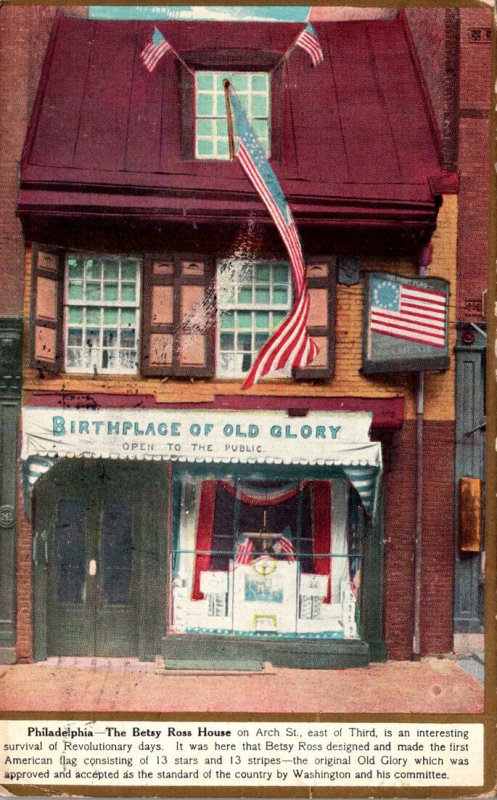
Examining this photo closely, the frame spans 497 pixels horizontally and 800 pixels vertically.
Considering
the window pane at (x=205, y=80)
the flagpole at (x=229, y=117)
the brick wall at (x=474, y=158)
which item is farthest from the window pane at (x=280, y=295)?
the window pane at (x=205, y=80)

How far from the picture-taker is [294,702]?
8.35 m

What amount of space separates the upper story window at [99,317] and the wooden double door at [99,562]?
1.11 meters

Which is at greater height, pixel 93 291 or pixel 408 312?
pixel 93 291

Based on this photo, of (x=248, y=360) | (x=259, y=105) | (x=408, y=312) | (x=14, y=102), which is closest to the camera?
(x=14, y=102)

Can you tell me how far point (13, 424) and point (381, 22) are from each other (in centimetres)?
549

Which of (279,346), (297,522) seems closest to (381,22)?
(279,346)

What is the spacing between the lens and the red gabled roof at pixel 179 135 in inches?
340

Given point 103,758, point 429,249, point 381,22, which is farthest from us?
point 429,249

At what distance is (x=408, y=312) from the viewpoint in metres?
Answer: 8.89

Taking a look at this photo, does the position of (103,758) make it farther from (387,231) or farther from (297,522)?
(387,231)

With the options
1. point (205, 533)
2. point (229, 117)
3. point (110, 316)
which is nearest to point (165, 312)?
point (110, 316)

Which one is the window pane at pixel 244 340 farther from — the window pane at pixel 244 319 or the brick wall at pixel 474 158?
the brick wall at pixel 474 158

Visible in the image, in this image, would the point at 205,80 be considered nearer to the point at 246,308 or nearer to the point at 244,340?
the point at 246,308

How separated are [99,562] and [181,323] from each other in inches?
107
